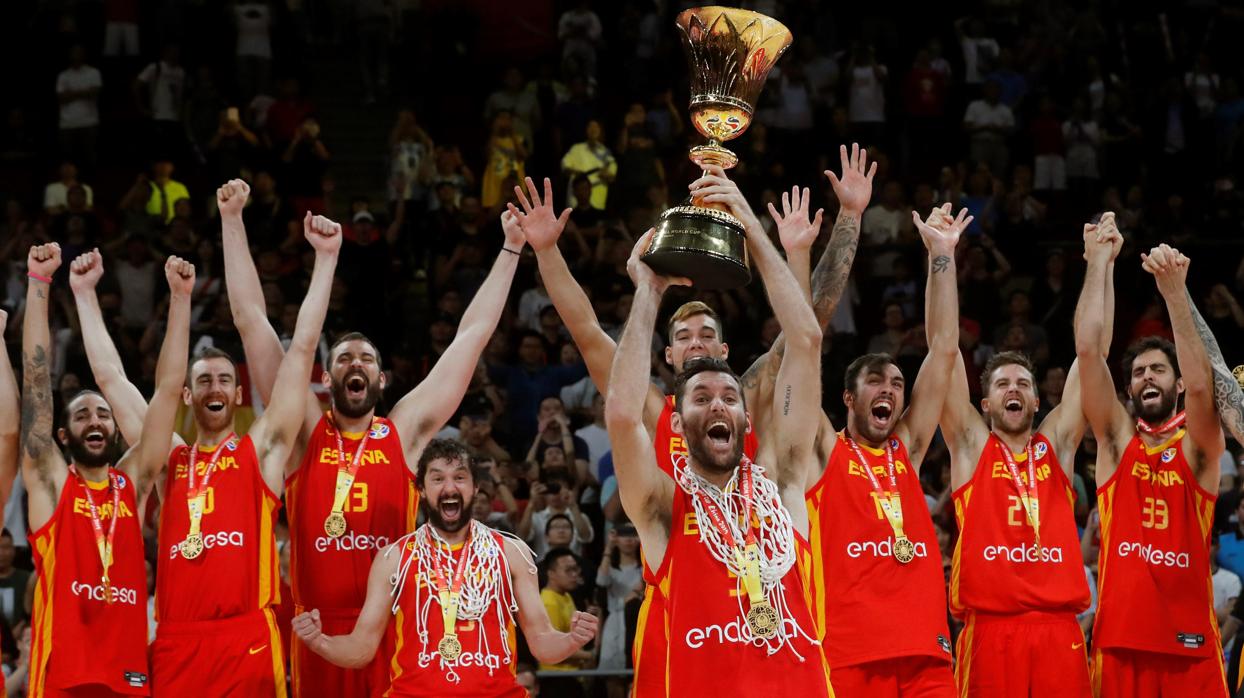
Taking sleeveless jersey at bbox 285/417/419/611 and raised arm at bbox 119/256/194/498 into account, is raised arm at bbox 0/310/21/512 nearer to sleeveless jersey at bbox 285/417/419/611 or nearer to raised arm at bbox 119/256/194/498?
raised arm at bbox 119/256/194/498

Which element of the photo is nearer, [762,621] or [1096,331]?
[762,621]

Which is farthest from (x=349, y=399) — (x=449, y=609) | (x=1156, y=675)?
(x=1156, y=675)

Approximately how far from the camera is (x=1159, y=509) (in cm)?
792

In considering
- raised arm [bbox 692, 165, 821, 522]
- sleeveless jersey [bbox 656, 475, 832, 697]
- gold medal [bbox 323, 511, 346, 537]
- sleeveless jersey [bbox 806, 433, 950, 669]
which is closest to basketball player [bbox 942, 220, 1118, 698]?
sleeveless jersey [bbox 806, 433, 950, 669]

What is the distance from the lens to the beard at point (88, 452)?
784 cm

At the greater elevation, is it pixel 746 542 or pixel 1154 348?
pixel 1154 348

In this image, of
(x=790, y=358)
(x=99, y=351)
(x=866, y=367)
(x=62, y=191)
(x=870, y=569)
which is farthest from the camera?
(x=62, y=191)

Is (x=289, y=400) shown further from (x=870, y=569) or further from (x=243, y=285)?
(x=870, y=569)

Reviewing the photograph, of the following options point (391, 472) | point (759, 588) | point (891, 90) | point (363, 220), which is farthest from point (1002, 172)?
point (759, 588)

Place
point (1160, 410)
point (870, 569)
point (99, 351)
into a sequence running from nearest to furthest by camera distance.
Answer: point (870, 569) < point (1160, 410) < point (99, 351)

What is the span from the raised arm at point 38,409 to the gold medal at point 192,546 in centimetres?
74

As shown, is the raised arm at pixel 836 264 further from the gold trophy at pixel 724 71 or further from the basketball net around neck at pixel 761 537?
the basketball net around neck at pixel 761 537

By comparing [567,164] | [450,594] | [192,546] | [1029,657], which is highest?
[567,164]

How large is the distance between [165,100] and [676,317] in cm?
1046
